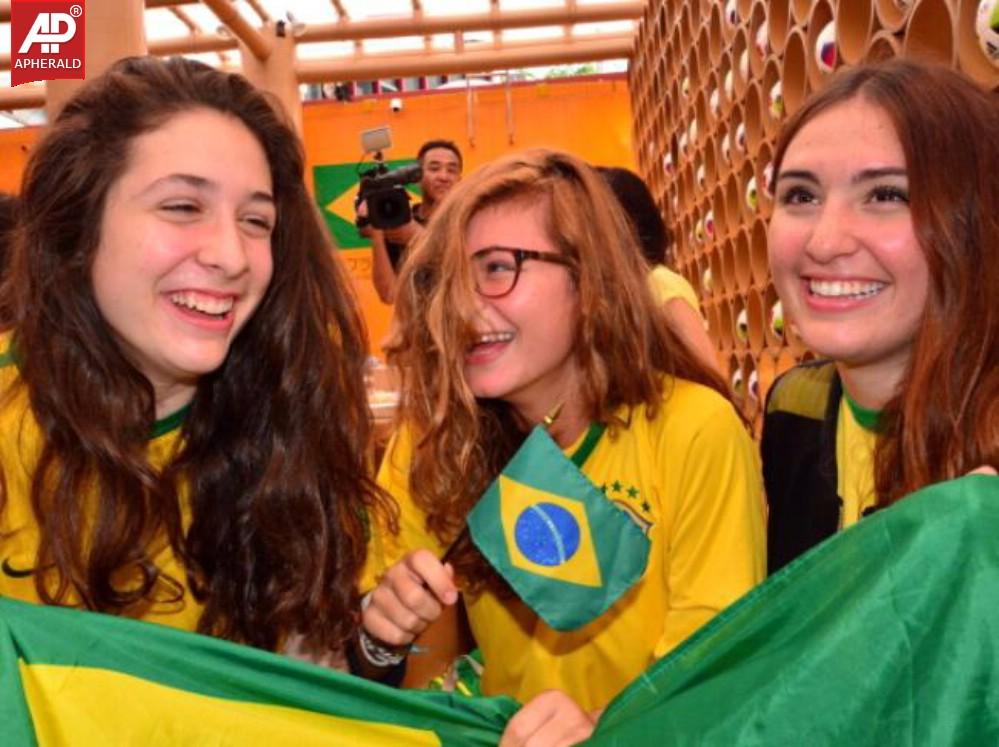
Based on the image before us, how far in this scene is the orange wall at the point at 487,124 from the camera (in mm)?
6676

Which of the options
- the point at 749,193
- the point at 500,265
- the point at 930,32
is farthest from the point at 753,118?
the point at 500,265

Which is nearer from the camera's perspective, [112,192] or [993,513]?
[993,513]

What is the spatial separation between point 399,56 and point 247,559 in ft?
16.7

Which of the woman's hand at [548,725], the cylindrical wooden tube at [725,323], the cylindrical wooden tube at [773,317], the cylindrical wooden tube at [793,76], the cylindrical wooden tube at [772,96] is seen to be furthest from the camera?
the cylindrical wooden tube at [725,323]

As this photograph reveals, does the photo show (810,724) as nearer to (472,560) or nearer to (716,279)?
(472,560)

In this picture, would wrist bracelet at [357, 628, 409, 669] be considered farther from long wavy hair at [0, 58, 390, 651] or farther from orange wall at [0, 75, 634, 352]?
orange wall at [0, 75, 634, 352]

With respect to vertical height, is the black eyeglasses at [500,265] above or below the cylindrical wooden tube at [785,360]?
above

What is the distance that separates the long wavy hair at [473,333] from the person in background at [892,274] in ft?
0.72

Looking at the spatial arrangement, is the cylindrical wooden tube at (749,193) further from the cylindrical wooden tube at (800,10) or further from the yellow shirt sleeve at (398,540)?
the yellow shirt sleeve at (398,540)

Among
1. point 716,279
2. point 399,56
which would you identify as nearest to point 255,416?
point 716,279

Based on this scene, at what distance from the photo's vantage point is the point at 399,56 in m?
5.97

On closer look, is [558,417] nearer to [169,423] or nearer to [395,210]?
[169,423]

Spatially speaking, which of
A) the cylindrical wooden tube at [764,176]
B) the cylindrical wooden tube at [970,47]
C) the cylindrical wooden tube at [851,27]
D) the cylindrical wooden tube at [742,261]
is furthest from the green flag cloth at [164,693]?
the cylindrical wooden tube at [742,261]

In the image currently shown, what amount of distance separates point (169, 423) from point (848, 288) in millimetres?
893
